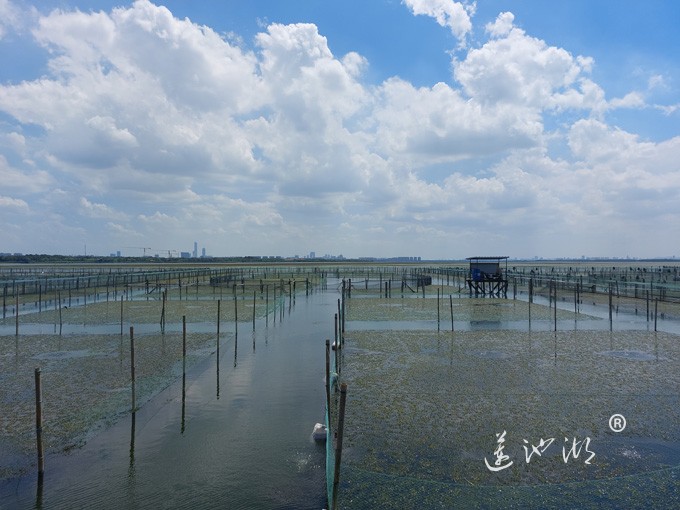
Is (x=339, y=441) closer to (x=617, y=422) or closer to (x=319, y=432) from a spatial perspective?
(x=319, y=432)

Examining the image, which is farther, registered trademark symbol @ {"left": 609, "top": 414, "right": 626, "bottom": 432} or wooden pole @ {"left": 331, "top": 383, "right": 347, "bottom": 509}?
registered trademark symbol @ {"left": 609, "top": 414, "right": 626, "bottom": 432}

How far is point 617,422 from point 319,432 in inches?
238

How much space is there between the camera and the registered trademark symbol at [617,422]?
885 centimetres

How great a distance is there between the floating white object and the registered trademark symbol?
221 inches

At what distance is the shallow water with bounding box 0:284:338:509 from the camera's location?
6.68 m

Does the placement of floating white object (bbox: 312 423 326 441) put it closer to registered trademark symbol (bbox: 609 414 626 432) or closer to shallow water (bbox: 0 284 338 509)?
shallow water (bbox: 0 284 338 509)

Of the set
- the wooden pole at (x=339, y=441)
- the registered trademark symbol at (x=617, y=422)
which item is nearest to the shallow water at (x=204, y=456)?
the wooden pole at (x=339, y=441)

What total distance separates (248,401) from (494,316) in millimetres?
18460

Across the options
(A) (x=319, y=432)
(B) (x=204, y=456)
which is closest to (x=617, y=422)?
(A) (x=319, y=432)

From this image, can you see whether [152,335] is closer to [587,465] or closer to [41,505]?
[41,505]

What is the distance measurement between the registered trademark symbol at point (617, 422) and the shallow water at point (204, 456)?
5746 mm

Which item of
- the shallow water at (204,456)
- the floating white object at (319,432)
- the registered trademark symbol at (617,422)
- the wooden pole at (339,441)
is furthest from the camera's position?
the registered trademark symbol at (617,422)

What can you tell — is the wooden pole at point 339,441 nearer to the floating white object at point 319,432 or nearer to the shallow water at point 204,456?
the shallow water at point 204,456

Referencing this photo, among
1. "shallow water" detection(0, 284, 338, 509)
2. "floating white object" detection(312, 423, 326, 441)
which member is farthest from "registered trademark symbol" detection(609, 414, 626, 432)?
"shallow water" detection(0, 284, 338, 509)
